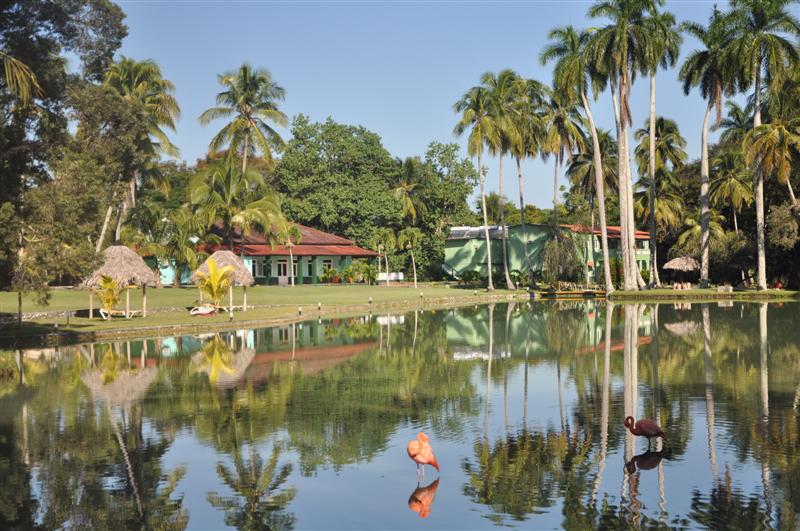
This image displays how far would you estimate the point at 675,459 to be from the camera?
452 inches

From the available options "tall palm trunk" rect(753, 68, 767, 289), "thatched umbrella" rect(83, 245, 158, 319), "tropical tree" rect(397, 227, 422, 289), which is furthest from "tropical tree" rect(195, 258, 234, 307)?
"tropical tree" rect(397, 227, 422, 289)

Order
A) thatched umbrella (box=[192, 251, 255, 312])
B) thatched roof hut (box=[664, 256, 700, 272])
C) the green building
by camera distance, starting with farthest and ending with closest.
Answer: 1. the green building
2. thatched roof hut (box=[664, 256, 700, 272])
3. thatched umbrella (box=[192, 251, 255, 312])

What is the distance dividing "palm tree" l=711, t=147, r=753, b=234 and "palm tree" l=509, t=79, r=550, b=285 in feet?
42.0

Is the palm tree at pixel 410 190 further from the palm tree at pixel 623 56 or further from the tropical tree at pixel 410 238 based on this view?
the palm tree at pixel 623 56

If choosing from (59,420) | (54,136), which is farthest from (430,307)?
(59,420)

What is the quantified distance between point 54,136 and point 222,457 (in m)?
19.4

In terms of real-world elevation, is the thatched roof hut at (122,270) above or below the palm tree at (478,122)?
below

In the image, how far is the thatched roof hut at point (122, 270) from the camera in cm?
3394

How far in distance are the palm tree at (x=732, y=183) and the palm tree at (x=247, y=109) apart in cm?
3026

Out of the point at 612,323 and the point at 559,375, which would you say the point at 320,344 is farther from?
the point at 612,323

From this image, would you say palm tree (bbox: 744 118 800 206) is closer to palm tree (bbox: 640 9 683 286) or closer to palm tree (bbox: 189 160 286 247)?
palm tree (bbox: 640 9 683 286)

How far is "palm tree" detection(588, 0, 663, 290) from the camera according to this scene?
4959cm

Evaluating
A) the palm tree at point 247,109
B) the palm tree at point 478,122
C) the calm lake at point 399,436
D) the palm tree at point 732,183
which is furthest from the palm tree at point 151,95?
the palm tree at point 732,183

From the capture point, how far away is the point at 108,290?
34156mm
